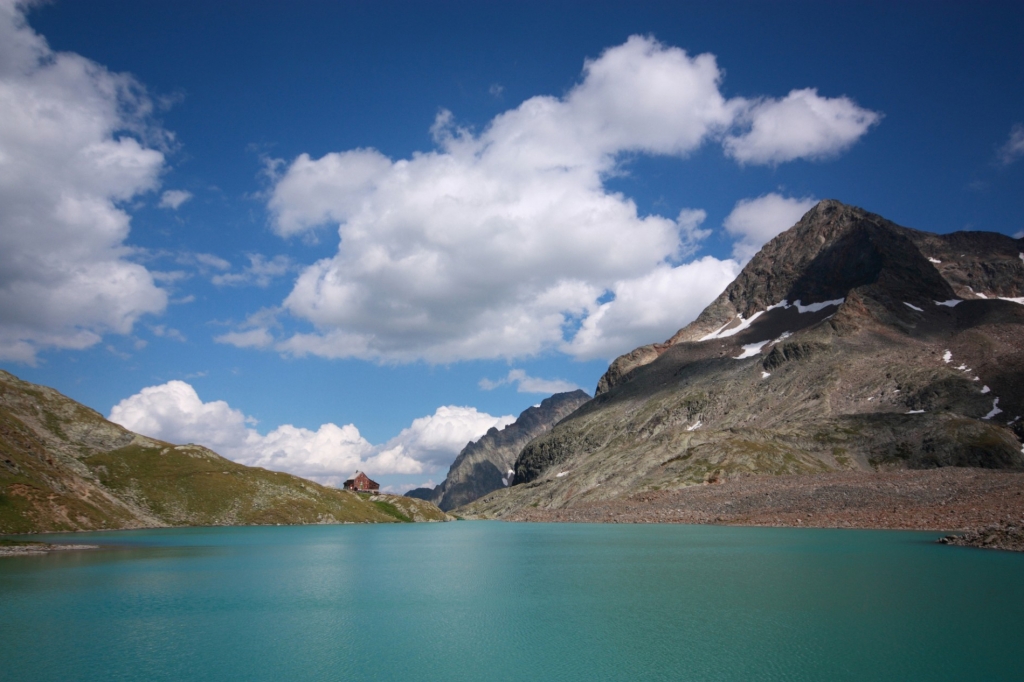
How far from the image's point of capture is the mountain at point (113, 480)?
85.4 metres

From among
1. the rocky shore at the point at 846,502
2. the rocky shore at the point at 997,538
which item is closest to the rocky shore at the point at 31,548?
the rocky shore at the point at 997,538

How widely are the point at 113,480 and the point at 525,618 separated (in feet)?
369

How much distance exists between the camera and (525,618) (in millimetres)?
31344

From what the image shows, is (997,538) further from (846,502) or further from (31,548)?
(31,548)

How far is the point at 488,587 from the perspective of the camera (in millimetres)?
42250

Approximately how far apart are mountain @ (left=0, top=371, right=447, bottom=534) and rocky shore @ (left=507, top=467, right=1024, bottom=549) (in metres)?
69.5

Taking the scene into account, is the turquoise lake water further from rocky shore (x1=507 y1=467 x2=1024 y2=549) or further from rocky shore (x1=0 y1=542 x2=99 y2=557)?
rocky shore (x1=507 y1=467 x2=1024 y2=549)

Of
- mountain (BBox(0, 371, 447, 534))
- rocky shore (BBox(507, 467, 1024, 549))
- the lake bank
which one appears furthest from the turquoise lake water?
mountain (BBox(0, 371, 447, 534))

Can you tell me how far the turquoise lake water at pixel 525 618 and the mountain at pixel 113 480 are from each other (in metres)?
38.2

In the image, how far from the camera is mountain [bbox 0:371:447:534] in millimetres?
85438

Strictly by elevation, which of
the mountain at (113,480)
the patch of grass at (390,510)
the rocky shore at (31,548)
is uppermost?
the mountain at (113,480)

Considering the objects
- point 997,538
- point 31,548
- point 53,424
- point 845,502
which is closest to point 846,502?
point 845,502

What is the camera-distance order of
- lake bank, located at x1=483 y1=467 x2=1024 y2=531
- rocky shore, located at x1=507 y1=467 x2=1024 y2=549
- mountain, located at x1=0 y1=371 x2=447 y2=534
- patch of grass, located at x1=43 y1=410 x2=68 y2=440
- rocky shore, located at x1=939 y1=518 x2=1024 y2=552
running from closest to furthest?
1. rocky shore, located at x1=939 y1=518 x2=1024 y2=552
2. rocky shore, located at x1=507 y1=467 x2=1024 y2=549
3. lake bank, located at x1=483 y1=467 x2=1024 y2=531
4. mountain, located at x1=0 y1=371 x2=447 y2=534
5. patch of grass, located at x1=43 y1=410 x2=68 y2=440

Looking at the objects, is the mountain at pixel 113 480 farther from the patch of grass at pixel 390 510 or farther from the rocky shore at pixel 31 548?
the rocky shore at pixel 31 548
